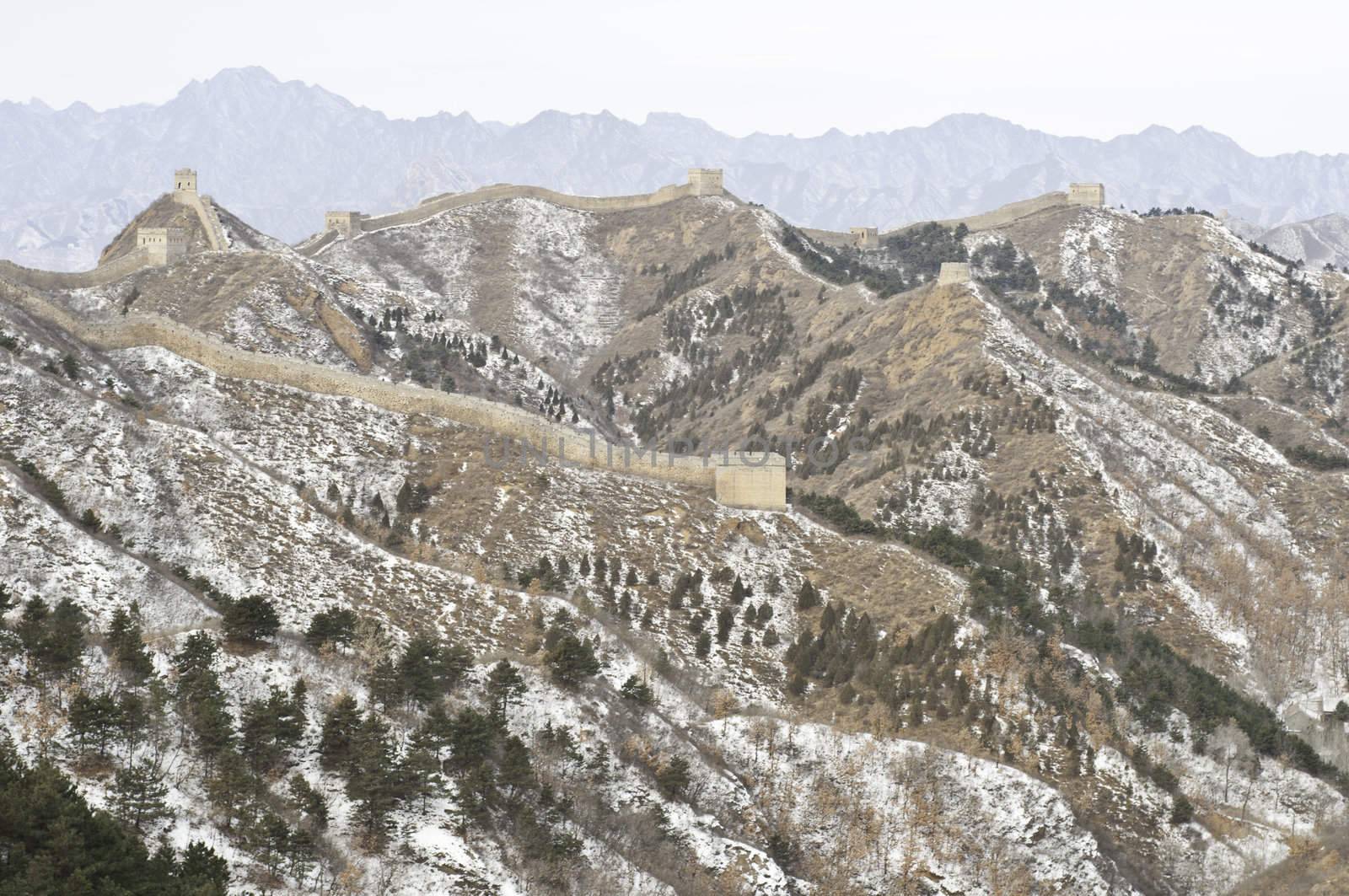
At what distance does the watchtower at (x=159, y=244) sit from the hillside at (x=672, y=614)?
6.51 feet

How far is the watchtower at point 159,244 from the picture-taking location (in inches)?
3570

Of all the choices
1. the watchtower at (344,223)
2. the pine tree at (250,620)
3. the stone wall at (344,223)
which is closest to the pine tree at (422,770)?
the pine tree at (250,620)

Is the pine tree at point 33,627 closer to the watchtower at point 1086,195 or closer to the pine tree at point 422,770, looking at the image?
the pine tree at point 422,770

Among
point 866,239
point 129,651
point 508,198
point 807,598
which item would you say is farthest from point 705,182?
point 129,651

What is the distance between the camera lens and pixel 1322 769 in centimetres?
5803

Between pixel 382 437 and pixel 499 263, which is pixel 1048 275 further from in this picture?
pixel 382 437

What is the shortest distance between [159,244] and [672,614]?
50612mm

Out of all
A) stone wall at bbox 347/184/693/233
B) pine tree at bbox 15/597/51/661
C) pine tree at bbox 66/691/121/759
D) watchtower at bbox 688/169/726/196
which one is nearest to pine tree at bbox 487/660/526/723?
pine tree at bbox 66/691/121/759

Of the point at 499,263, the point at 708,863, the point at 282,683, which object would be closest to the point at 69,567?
the point at 282,683

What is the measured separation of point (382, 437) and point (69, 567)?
1945cm

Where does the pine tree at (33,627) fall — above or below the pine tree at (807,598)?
above

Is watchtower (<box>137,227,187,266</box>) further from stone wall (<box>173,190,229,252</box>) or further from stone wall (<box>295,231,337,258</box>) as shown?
stone wall (<box>295,231,337,258</box>)

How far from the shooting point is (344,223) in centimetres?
12925

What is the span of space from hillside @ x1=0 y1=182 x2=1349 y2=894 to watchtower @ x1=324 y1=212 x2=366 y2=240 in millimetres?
27896
